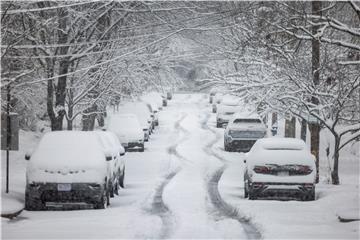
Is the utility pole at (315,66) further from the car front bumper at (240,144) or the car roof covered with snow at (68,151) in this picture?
the car front bumper at (240,144)

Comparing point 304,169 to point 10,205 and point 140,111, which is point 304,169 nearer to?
point 10,205

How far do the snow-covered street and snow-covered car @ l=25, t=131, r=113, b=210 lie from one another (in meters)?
0.30

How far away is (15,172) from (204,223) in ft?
38.5

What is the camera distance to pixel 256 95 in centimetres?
2208

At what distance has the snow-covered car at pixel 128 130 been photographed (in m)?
32.7

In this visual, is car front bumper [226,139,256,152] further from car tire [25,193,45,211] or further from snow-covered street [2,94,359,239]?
car tire [25,193,45,211]

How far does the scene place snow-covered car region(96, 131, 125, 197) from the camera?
16214 mm

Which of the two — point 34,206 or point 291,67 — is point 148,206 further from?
point 291,67

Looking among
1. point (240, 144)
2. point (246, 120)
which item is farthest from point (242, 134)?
point (246, 120)

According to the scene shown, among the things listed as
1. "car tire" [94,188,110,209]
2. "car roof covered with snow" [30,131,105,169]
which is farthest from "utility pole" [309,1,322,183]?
"car tire" [94,188,110,209]

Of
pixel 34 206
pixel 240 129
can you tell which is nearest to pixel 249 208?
pixel 34 206

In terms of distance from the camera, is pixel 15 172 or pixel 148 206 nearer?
pixel 148 206

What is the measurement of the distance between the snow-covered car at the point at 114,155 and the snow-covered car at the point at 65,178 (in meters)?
0.84

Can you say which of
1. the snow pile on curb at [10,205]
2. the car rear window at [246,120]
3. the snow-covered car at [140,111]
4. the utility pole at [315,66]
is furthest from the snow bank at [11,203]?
the snow-covered car at [140,111]
